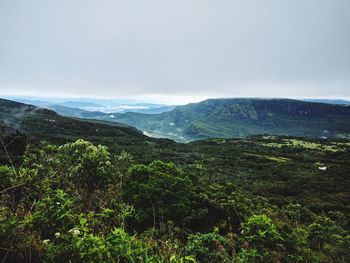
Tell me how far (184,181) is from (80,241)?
16.1 m

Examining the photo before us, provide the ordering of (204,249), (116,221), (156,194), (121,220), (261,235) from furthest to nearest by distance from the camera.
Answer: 1. (156,194)
2. (261,235)
3. (204,249)
4. (121,220)
5. (116,221)

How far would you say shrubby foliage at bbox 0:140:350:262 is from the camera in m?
4.25

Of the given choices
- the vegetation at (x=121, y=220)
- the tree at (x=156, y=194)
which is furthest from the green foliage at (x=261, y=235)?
the tree at (x=156, y=194)

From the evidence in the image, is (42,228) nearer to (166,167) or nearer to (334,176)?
(166,167)

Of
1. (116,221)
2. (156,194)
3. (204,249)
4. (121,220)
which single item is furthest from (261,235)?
(156,194)

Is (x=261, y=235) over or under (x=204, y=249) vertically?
under

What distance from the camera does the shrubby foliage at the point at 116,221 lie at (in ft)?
14.0

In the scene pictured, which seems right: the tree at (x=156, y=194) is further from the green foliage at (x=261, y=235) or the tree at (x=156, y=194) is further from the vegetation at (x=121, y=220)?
the green foliage at (x=261, y=235)

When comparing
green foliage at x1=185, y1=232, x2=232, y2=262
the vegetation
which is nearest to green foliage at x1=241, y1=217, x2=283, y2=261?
the vegetation

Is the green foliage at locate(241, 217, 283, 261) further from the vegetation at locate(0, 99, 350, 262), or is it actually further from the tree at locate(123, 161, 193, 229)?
the tree at locate(123, 161, 193, 229)

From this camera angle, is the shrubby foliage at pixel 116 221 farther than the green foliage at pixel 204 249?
No

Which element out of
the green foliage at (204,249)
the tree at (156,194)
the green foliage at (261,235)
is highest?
the green foliage at (204,249)

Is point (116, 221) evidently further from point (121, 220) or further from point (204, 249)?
point (204, 249)

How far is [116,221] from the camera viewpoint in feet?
22.2
